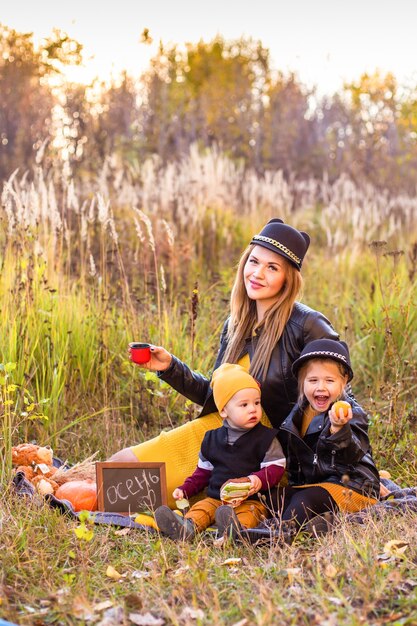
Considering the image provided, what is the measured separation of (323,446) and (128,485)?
107 centimetres

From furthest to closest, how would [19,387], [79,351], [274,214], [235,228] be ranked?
1. [274,214]
2. [235,228]
3. [79,351]
4. [19,387]

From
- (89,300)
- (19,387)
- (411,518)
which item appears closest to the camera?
(411,518)

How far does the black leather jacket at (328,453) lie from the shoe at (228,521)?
1.93 ft

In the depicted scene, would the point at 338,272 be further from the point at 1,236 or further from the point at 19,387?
the point at 19,387

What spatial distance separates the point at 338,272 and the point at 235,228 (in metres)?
1.24

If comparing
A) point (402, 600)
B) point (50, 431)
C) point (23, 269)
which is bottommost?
point (50, 431)

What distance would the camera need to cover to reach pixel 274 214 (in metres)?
10.2

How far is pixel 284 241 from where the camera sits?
495cm

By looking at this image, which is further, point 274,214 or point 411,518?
point 274,214

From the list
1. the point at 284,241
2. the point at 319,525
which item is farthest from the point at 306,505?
the point at 284,241

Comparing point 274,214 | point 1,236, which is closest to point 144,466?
point 1,236

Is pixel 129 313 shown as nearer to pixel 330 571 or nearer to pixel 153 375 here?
pixel 153 375

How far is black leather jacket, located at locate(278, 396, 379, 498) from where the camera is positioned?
4.40 meters

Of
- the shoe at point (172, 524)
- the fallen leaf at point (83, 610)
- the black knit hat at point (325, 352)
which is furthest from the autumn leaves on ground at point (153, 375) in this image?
the black knit hat at point (325, 352)
